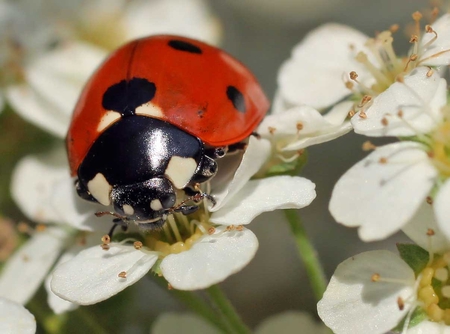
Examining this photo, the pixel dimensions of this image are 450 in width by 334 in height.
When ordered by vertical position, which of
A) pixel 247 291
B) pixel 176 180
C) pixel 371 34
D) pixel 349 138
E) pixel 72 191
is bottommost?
pixel 247 291

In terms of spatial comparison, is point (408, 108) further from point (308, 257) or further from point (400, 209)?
point (308, 257)

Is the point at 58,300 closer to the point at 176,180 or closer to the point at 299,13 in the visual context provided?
the point at 176,180

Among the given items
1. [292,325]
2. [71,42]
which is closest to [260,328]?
[292,325]

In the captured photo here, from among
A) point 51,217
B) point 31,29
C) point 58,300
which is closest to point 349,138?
point 31,29

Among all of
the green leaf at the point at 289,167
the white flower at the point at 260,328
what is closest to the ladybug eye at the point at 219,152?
the green leaf at the point at 289,167

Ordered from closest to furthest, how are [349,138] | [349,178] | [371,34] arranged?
[349,178] → [349,138] → [371,34]

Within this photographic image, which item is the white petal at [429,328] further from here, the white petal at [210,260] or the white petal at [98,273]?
the white petal at [98,273]
